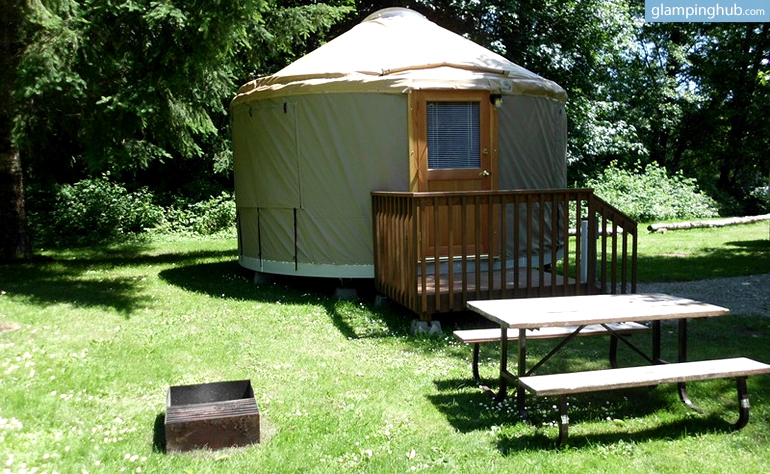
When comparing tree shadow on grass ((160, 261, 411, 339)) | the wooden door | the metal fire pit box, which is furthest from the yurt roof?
the metal fire pit box

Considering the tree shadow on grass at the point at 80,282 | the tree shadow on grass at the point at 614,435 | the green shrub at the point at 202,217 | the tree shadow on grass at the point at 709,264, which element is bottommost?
the tree shadow on grass at the point at 709,264

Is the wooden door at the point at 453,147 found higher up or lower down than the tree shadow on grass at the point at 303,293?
higher up

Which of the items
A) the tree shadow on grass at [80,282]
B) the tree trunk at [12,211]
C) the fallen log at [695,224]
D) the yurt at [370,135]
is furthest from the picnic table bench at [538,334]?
the fallen log at [695,224]

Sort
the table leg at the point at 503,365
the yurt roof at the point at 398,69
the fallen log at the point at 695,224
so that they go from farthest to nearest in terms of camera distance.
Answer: the fallen log at the point at 695,224 → the yurt roof at the point at 398,69 → the table leg at the point at 503,365

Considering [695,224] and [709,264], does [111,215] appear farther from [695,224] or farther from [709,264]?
[695,224]

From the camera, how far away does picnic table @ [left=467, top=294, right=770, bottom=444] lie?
128 inches

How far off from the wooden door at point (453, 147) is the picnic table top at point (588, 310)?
2.58 m

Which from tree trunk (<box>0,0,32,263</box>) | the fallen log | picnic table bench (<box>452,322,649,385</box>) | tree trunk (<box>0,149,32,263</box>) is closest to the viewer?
picnic table bench (<box>452,322,649,385</box>)

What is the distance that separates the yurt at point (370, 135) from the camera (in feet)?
21.6

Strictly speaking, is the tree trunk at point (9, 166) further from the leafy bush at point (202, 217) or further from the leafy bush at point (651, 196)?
the leafy bush at point (651, 196)

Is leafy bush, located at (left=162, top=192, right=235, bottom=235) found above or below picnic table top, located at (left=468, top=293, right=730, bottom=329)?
below

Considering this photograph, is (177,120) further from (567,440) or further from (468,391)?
(567,440)

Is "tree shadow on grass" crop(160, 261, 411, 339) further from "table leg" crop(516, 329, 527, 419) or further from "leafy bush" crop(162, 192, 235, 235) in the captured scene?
"leafy bush" crop(162, 192, 235, 235)

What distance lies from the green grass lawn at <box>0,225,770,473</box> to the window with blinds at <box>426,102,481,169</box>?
1597mm
